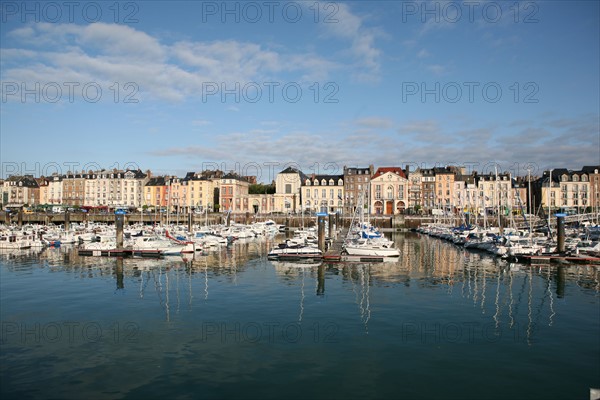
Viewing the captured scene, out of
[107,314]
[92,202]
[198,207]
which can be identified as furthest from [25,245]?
[92,202]

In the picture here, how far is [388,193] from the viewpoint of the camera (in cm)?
10988

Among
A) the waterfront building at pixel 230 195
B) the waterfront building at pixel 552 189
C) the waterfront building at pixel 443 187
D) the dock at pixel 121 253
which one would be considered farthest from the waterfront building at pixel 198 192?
the waterfront building at pixel 552 189

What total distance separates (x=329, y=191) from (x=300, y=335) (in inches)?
3755

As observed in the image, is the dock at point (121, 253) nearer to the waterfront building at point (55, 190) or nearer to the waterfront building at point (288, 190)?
the waterfront building at point (288, 190)

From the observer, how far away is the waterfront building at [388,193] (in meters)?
110

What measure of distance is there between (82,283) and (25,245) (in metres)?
28.7

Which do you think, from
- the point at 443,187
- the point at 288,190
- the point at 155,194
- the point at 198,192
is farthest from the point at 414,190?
the point at 155,194

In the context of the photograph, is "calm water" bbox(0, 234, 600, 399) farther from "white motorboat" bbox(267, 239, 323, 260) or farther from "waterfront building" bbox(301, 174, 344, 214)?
"waterfront building" bbox(301, 174, 344, 214)

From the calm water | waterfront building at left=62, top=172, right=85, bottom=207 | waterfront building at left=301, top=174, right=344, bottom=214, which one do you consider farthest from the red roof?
waterfront building at left=62, top=172, right=85, bottom=207

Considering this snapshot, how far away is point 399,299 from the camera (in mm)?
24609

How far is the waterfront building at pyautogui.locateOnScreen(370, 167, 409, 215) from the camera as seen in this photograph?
359 feet

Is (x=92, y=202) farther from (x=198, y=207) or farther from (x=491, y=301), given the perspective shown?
(x=491, y=301)

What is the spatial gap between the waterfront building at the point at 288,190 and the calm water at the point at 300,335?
82.4m

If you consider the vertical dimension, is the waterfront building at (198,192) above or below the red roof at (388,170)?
below
